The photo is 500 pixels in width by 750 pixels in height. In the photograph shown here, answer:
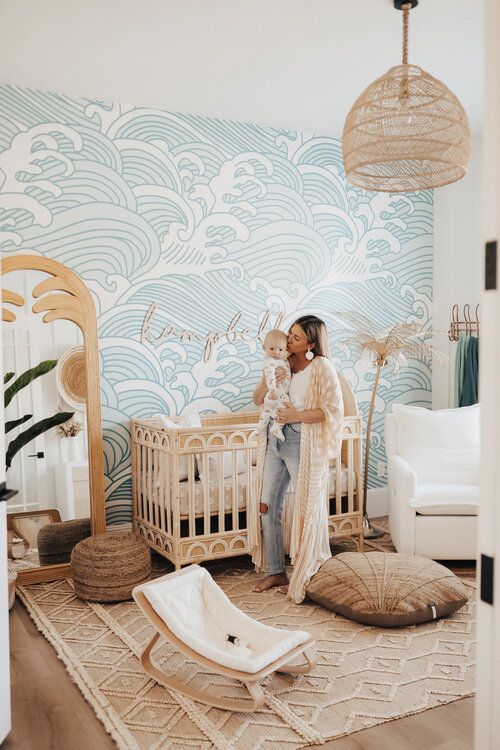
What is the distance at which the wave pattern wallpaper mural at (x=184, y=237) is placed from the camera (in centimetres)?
394

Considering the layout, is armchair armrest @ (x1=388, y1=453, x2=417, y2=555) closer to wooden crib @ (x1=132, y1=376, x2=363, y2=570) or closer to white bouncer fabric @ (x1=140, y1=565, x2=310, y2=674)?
wooden crib @ (x1=132, y1=376, x2=363, y2=570)

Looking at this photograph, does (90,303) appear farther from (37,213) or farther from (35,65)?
(35,65)

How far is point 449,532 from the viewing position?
3.68 metres

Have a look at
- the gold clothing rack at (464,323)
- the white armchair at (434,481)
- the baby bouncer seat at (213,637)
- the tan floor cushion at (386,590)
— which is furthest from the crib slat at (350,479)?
the baby bouncer seat at (213,637)

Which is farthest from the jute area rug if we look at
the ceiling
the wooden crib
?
the ceiling

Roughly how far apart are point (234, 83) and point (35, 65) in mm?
1092

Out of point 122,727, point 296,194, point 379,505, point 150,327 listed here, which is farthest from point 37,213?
point 379,505

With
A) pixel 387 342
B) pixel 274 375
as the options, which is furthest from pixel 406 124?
pixel 387 342

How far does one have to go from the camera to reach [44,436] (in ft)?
12.1

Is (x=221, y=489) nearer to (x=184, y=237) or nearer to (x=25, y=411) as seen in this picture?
(x=25, y=411)

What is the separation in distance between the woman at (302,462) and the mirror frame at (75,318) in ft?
3.32

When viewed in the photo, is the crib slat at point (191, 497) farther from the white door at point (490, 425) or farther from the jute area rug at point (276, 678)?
the white door at point (490, 425)

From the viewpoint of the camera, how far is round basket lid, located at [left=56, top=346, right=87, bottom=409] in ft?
12.4

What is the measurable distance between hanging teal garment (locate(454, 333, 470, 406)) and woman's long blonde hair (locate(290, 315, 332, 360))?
1.87 metres
